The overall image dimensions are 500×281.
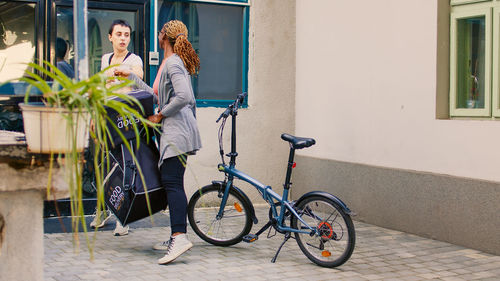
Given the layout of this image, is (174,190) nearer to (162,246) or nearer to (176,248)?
(176,248)

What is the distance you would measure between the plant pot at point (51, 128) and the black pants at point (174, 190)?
285cm

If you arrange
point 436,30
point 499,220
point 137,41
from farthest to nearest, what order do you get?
point 137,41, point 436,30, point 499,220

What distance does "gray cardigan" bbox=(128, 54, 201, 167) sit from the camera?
5.65 m

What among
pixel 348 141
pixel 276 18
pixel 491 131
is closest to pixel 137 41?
pixel 276 18

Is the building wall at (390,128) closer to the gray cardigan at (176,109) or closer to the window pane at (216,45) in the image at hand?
the window pane at (216,45)

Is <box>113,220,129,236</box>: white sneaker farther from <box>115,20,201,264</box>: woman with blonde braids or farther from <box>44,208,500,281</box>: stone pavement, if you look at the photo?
<box>115,20,201,264</box>: woman with blonde braids

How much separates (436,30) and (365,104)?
136cm

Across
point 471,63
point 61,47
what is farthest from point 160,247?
point 471,63

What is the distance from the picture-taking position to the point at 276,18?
30.1ft

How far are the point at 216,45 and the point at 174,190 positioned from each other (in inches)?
143

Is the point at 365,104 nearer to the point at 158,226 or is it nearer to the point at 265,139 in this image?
the point at 265,139

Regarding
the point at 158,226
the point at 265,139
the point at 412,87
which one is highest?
the point at 412,87

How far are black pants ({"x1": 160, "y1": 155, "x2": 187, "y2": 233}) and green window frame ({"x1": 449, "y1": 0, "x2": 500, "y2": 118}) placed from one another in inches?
114

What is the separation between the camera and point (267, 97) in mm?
9125
